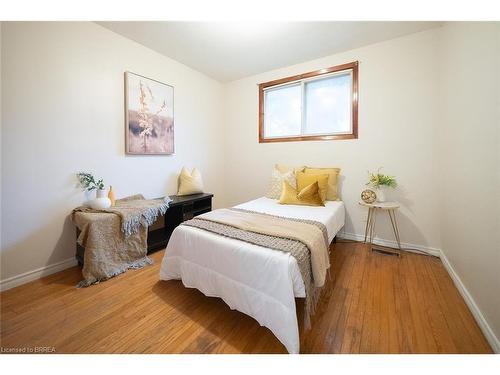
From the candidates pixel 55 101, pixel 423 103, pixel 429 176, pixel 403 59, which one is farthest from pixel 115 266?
pixel 403 59

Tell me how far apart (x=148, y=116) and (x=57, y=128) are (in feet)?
3.18

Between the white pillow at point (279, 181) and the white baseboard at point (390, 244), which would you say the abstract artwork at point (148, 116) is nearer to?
the white pillow at point (279, 181)

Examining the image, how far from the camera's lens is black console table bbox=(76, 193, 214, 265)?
2.63 m

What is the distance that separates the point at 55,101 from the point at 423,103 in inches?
153

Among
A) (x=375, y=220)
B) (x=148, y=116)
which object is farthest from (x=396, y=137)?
(x=148, y=116)

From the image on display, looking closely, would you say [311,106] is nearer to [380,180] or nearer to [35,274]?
[380,180]

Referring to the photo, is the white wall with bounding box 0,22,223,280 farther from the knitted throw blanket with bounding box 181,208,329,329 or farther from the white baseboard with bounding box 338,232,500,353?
the white baseboard with bounding box 338,232,500,353

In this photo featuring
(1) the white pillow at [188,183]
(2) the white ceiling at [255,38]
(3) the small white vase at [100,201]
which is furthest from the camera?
(1) the white pillow at [188,183]

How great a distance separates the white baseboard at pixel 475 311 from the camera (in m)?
1.18

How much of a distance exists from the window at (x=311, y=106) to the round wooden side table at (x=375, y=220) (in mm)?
985

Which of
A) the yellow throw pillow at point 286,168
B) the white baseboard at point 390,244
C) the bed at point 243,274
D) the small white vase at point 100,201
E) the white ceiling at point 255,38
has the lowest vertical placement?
the white baseboard at point 390,244

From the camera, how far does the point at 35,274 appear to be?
1.93 meters

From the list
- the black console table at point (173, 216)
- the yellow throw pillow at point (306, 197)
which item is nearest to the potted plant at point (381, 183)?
the yellow throw pillow at point (306, 197)
